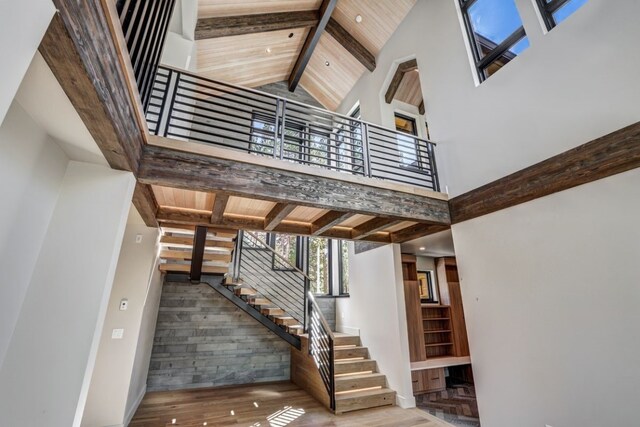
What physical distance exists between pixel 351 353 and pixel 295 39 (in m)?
6.49

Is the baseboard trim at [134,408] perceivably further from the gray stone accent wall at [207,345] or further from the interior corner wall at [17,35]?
the interior corner wall at [17,35]

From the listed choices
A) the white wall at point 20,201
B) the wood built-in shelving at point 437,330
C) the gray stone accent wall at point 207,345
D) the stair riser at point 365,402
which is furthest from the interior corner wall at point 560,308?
the white wall at point 20,201

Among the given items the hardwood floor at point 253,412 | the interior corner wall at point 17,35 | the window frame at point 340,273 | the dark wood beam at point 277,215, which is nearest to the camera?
the interior corner wall at point 17,35

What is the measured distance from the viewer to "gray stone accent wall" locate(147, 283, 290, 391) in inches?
196

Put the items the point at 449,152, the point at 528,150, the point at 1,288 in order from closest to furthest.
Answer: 1. the point at 1,288
2. the point at 528,150
3. the point at 449,152

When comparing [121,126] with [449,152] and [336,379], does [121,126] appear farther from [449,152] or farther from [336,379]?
[336,379]

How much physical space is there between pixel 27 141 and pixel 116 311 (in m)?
2.64

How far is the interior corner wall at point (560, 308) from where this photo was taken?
2191 millimetres

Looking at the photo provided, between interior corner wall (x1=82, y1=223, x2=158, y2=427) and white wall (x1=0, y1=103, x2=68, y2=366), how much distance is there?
197 cm

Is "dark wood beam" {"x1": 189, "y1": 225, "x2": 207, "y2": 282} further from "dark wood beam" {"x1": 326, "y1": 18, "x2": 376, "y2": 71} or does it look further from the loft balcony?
"dark wood beam" {"x1": 326, "y1": 18, "x2": 376, "y2": 71}

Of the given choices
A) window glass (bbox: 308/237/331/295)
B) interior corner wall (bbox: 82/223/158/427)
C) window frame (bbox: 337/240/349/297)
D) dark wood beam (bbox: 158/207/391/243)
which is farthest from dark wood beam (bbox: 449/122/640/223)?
interior corner wall (bbox: 82/223/158/427)

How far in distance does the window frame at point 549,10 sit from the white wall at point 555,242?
0.08 m

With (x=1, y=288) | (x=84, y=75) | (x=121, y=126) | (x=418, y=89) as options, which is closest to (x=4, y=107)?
(x=84, y=75)

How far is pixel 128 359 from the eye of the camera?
349cm
